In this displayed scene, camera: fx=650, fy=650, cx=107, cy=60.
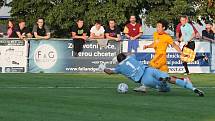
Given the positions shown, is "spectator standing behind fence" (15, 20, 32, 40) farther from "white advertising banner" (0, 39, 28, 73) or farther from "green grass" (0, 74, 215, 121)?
"green grass" (0, 74, 215, 121)

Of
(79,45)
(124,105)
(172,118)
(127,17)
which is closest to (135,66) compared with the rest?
(124,105)

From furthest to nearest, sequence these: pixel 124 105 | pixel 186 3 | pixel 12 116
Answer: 1. pixel 186 3
2. pixel 124 105
3. pixel 12 116

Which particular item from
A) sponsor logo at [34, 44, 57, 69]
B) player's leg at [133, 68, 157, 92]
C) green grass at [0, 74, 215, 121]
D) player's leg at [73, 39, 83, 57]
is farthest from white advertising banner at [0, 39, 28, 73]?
player's leg at [133, 68, 157, 92]

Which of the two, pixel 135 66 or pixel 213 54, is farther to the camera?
pixel 213 54

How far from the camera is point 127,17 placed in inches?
1572

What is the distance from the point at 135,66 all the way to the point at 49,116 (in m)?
4.83

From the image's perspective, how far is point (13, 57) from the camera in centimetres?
2459

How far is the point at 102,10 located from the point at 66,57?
1467cm

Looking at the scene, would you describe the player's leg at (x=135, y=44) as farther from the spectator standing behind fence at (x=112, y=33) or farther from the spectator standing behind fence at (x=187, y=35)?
the spectator standing behind fence at (x=187, y=35)

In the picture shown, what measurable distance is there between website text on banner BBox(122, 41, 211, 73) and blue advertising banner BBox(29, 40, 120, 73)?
773 mm

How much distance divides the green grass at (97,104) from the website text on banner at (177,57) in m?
7.01

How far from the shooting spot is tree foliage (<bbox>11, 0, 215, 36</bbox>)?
38844mm

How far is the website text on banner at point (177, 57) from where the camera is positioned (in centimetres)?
2459

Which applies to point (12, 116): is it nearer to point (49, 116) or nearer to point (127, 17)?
point (49, 116)
